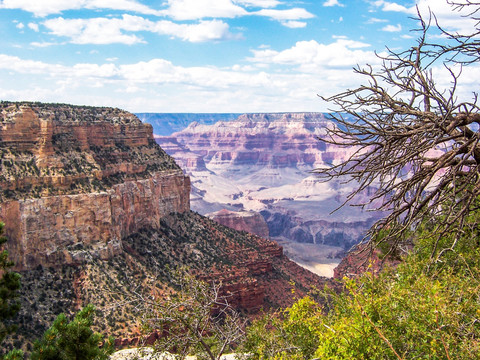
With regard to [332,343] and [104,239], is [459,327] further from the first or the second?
[104,239]

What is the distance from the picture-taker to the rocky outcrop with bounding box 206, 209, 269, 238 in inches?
4555

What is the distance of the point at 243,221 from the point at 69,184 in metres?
81.0

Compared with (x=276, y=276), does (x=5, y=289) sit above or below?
above

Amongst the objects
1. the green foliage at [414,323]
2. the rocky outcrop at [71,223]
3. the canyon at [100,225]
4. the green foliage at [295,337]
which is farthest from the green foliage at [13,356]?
the rocky outcrop at [71,223]

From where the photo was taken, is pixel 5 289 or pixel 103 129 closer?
pixel 5 289

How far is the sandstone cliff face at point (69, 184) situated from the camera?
35844 millimetres

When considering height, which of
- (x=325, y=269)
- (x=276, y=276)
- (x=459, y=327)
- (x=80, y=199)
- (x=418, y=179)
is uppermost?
(x=418, y=179)

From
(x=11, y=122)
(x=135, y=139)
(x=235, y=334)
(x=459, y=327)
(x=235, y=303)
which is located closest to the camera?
(x=459, y=327)

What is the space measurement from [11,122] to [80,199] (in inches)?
331

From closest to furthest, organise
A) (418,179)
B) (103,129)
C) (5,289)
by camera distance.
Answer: (418,179) < (5,289) < (103,129)

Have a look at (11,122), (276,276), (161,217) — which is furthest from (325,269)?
(11,122)

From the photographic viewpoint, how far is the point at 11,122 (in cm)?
3828

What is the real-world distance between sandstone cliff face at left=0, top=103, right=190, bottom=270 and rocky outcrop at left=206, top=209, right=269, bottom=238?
217 ft

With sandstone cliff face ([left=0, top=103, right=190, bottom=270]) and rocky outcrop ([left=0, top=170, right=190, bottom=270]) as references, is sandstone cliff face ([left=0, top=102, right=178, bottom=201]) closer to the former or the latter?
sandstone cliff face ([left=0, top=103, right=190, bottom=270])
